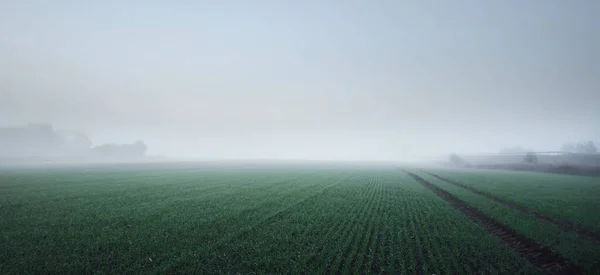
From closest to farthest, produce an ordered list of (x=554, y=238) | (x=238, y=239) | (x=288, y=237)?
(x=238, y=239) → (x=288, y=237) → (x=554, y=238)

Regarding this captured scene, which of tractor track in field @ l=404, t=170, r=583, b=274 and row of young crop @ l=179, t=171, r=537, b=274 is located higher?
row of young crop @ l=179, t=171, r=537, b=274

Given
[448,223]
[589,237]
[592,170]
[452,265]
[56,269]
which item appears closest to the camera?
[56,269]

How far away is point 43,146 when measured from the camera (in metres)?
179

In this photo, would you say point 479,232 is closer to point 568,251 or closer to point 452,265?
point 568,251

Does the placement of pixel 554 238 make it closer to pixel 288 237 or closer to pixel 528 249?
pixel 528 249

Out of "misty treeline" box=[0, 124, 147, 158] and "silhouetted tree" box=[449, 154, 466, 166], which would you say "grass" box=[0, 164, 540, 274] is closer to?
"silhouetted tree" box=[449, 154, 466, 166]

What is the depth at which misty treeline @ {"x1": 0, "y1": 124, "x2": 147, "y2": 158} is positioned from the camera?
16638 centimetres

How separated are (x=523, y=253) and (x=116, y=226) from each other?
85.2ft

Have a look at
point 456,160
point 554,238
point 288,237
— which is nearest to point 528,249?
point 554,238

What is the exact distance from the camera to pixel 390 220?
18734mm

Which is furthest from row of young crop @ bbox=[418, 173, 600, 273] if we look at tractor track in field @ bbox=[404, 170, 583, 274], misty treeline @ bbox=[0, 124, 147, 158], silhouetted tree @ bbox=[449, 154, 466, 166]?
misty treeline @ bbox=[0, 124, 147, 158]

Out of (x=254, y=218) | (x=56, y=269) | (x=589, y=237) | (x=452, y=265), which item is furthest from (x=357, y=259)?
(x=589, y=237)

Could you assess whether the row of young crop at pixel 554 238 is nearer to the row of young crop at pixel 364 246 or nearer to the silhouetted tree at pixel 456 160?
the row of young crop at pixel 364 246

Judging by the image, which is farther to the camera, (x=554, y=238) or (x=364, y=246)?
(x=554, y=238)
